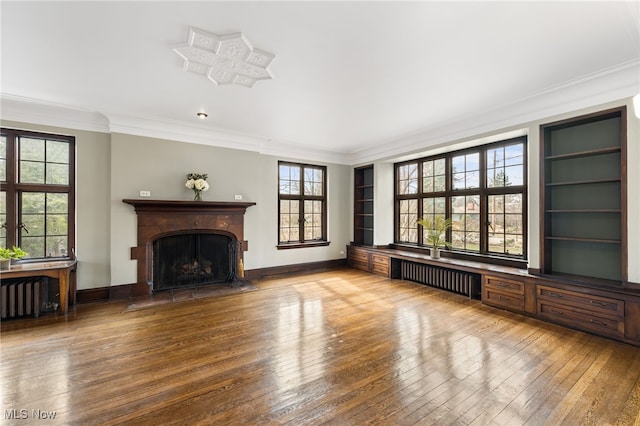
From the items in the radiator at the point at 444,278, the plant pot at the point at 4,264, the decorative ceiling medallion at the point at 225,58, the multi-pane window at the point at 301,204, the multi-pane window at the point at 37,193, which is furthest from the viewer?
the multi-pane window at the point at 301,204

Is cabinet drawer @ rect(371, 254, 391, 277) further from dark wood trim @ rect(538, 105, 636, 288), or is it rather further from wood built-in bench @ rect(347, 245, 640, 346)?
dark wood trim @ rect(538, 105, 636, 288)

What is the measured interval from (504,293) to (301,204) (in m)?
4.28

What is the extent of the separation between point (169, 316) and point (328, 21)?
12.8 ft

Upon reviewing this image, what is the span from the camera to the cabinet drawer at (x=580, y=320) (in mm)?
2979

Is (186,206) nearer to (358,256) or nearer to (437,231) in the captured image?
(358,256)

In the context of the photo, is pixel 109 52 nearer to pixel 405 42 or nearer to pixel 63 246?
pixel 405 42

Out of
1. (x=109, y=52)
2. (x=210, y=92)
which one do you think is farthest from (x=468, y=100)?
(x=109, y=52)

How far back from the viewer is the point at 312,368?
8.14 feet

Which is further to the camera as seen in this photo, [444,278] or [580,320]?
[444,278]

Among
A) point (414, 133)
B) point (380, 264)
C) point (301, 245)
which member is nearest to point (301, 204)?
point (301, 245)

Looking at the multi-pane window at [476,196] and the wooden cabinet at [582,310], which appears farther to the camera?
the multi-pane window at [476,196]

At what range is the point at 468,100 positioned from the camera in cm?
374

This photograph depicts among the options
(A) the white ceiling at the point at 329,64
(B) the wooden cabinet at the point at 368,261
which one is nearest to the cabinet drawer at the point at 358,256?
(B) the wooden cabinet at the point at 368,261

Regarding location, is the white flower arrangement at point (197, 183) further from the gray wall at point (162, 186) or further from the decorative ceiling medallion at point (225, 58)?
the decorative ceiling medallion at point (225, 58)
